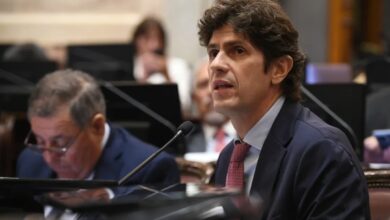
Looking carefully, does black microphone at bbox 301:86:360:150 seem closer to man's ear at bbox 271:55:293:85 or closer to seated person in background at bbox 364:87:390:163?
seated person in background at bbox 364:87:390:163

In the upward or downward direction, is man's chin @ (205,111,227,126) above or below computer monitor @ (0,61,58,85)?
below

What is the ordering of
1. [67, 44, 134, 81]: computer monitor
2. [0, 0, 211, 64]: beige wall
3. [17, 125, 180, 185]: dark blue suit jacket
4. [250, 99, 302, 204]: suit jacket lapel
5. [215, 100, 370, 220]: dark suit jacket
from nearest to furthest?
[215, 100, 370, 220]: dark suit jacket, [250, 99, 302, 204]: suit jacket lapel, [17, 125, 180, 185]: dark blue suit jacket, [67, 44, 134, 81]: computer monitor, [0, 0, 211, 64]: beige wall

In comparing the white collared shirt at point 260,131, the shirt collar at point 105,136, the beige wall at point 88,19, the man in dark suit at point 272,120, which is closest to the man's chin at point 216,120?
the shirt collar at point 105,136

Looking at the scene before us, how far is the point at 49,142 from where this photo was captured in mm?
3096

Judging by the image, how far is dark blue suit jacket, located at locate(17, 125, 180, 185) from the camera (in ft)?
9.86

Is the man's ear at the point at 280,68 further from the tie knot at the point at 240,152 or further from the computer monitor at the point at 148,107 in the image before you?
the computer monitor at the point at 148,107

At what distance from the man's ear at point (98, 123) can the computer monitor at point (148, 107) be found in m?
0.54

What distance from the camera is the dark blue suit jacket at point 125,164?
3006 mm

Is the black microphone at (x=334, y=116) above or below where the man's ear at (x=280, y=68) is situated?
below

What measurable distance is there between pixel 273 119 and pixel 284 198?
27 cm

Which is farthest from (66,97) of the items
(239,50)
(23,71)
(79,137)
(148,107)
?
(23,71)

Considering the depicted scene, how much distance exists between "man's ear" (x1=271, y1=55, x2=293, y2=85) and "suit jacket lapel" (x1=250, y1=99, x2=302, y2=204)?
0.08m

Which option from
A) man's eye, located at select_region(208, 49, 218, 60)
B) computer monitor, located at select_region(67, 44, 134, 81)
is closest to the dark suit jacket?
man's eye, located at select_region(208, 49, 218, 60)

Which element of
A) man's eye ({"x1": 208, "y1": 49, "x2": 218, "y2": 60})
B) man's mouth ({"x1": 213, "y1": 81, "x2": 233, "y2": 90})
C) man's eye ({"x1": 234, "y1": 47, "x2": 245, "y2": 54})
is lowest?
man's mouth ({"x1": 213, "y1": 81, "x2": 233, "y2": 90})
